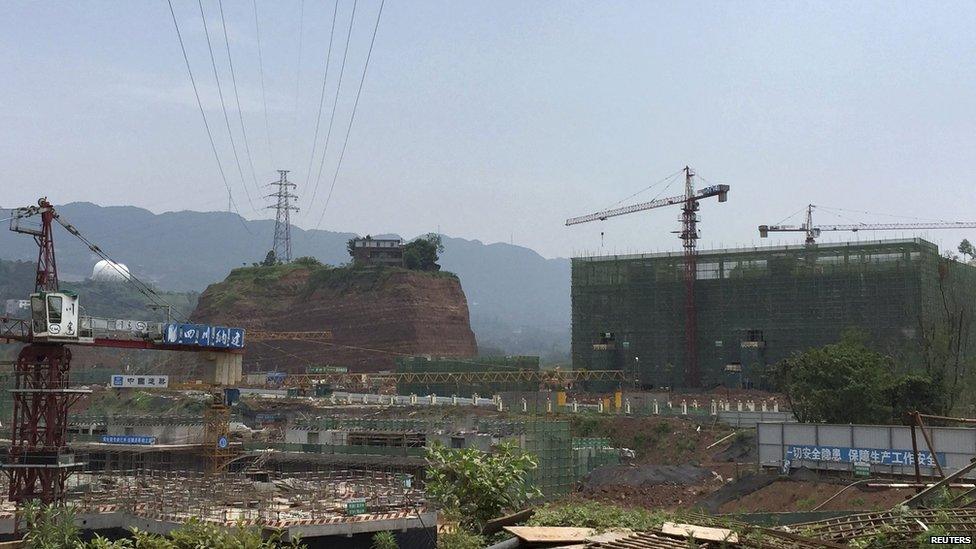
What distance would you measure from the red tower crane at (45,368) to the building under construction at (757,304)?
64.0 metres

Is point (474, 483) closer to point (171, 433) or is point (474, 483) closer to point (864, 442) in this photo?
point (864, 442)

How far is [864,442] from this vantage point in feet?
145

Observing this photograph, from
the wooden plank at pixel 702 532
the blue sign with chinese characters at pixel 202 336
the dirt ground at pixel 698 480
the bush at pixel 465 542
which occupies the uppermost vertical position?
the blue sign with chinese characters at pixel 202 336

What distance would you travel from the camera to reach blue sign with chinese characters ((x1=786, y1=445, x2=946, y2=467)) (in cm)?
4163

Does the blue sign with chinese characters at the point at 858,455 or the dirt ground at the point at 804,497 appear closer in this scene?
the dirt ground at the point at 804,497

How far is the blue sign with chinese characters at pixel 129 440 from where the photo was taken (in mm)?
65062

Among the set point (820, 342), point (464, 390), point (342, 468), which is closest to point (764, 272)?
point (820, 342)

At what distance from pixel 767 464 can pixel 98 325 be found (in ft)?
105

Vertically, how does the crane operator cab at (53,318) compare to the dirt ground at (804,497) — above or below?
above

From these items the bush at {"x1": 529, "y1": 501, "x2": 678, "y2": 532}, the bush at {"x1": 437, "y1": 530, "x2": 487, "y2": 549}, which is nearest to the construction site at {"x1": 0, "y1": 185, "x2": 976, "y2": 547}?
the bush at {"x1": 437, "y1": 530, "x2": 487, "y2": 549}

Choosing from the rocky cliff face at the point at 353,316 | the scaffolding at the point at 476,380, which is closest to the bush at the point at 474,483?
the scaffolding at the point at 476,380

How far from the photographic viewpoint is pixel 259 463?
61.1 m

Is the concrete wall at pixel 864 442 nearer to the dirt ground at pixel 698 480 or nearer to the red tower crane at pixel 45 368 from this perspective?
the dirt ground at pixel 698 480

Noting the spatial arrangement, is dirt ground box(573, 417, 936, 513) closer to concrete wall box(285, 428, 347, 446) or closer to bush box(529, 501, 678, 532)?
bush box(529, 501, 678, 532)
